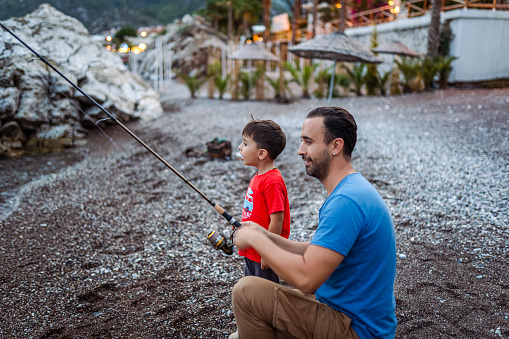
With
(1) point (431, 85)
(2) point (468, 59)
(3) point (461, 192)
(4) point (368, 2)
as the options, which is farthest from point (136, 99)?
(4) point (368, 2)

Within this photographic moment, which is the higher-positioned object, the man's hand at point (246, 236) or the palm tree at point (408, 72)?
the palm tree at point (408, 72)

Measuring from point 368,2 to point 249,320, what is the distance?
25.8 m

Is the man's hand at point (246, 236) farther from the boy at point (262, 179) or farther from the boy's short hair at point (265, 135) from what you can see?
the boy's short hair at point (265, 135)

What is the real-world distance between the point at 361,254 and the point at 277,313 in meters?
0.47

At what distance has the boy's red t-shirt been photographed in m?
2.28

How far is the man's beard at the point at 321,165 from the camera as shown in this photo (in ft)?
5.72

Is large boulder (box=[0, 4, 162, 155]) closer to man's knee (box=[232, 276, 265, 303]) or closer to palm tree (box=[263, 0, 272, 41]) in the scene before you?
man's knee (box=[232, 276, 265, 303])

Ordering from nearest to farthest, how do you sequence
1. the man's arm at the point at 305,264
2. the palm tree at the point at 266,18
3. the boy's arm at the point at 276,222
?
the man's arm at the point at 305,264, the boy's arm at the point at 276,222, the palm tree at the point at 266,18

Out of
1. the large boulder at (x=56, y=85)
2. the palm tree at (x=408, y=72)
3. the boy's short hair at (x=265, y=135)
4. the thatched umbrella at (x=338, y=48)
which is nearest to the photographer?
the boy's short hair at (x=265, y=135)

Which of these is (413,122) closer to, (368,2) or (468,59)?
(468,59)

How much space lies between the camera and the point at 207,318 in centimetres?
270

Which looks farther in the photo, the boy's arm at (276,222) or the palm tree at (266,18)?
the palm tree at (266,18)

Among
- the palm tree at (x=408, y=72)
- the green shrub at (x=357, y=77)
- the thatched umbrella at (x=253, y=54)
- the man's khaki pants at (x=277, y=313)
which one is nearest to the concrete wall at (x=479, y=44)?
the palm tree at (x=408, y=72)

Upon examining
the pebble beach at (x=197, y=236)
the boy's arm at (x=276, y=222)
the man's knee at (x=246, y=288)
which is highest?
the boy's arm at (x=276, y=222)
